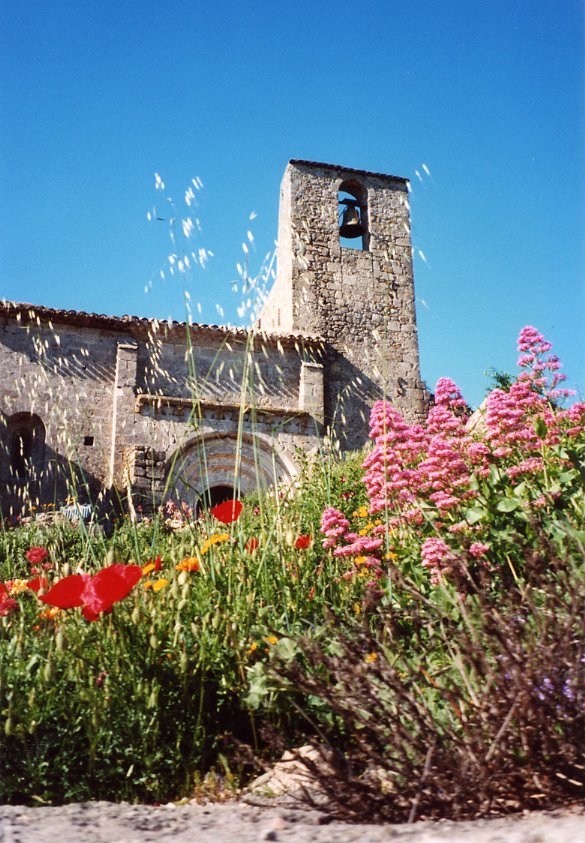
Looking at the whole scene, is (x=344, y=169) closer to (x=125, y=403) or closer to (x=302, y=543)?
(x=125, y=403)

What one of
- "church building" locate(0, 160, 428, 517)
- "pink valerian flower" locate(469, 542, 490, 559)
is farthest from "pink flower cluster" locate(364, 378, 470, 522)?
"church building" locate(0, 160, 428, 517)

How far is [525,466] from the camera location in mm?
3061

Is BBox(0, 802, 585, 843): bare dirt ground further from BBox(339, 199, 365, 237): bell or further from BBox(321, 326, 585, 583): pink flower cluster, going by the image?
BBox(339, 199, 365, 237): bell

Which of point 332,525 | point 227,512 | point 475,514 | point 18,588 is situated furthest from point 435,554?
point 18,588

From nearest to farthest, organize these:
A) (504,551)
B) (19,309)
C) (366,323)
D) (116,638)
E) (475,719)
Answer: (475,719) < (116,638) < (504,551) < (19,309) < (366,323)

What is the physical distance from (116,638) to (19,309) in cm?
1284

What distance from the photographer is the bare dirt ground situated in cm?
122

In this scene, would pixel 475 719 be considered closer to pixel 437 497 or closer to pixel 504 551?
pixel 504 551

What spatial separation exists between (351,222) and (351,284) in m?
1.70

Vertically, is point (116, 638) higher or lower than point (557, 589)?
lower

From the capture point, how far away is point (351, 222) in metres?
17.7

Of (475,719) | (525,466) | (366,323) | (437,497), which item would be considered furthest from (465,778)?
(366,323)

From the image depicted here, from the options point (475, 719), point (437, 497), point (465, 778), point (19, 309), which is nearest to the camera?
point (465, 778)

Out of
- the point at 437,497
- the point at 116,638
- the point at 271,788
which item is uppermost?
the point at 437,497
